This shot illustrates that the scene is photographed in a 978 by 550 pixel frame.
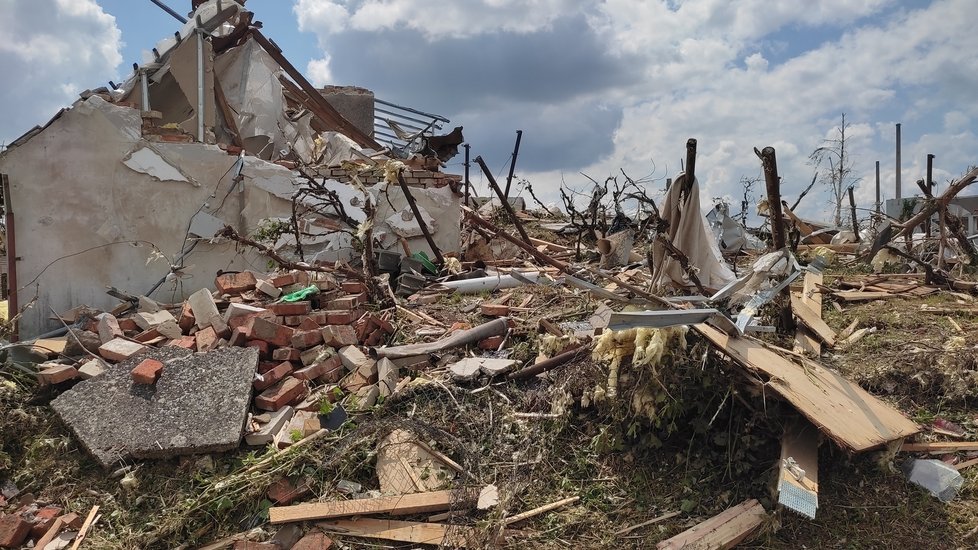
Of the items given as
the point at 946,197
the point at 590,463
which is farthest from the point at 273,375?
the point at 946,197

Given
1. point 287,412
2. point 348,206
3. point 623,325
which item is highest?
point 348,206

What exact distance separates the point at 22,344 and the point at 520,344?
463 centimetres

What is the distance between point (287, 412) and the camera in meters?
5.45

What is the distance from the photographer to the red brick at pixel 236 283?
7273 millimetres

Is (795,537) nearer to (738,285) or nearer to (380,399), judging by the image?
(738,285)

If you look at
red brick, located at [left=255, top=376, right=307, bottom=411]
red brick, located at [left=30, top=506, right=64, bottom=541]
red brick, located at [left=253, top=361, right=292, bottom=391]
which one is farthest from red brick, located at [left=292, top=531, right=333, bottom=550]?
red brick, located at [left=30, top=506, right=64, bottom=541]

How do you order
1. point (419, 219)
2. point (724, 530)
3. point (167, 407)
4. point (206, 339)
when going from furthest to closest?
point (419, 219) < point (206, 339) < point (167, 407) < point (724, 530)

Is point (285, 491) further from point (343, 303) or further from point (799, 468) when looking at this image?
point (799, 468)

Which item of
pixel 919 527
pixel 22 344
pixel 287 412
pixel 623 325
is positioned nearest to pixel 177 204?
pixel 22 344

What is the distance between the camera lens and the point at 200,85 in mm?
9828

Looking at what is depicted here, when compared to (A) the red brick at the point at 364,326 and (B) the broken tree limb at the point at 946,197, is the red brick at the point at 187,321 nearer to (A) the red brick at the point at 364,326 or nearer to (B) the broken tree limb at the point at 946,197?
(A) the red brick at the point at 364,326

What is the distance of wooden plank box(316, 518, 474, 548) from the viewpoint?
4215mm

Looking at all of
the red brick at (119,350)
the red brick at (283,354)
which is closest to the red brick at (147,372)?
the red brick at (119,350)

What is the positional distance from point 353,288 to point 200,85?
4.77 meters
